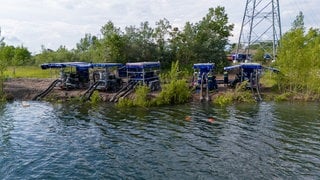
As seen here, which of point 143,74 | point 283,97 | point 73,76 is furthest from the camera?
point 73,76

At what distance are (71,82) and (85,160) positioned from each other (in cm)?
2639

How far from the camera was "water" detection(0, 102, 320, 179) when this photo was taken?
699 inches

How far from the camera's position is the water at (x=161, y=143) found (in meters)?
17.8

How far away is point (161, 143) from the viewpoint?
2284cm

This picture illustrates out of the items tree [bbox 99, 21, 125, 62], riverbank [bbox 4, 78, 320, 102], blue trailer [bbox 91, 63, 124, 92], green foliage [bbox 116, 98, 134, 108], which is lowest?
green foliage [bbox 116, 98, 134, 108]

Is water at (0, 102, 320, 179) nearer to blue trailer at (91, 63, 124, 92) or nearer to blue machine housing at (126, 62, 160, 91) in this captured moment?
blue trailer at (91, 63, 124, 92)

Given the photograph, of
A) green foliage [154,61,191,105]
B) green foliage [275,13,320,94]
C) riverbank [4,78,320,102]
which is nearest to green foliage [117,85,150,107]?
green foliage [154,61,191,105]

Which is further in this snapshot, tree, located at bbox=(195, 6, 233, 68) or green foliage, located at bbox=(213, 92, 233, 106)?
tree, located at bbox=(195, 6, 233, 68)

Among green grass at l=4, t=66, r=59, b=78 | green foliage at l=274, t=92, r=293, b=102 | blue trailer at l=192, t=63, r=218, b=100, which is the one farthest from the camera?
green grass at l=4, t=66, r=59, b=78

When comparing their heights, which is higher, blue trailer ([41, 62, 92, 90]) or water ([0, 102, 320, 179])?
blue trailer ([41, 62, 92, 90])

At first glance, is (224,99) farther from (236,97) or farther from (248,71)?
(248,71)

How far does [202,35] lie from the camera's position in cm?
6347

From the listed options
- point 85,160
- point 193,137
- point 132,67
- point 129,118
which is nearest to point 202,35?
point 132,67

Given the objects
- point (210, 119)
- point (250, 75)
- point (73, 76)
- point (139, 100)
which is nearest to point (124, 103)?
point (139, 100)
